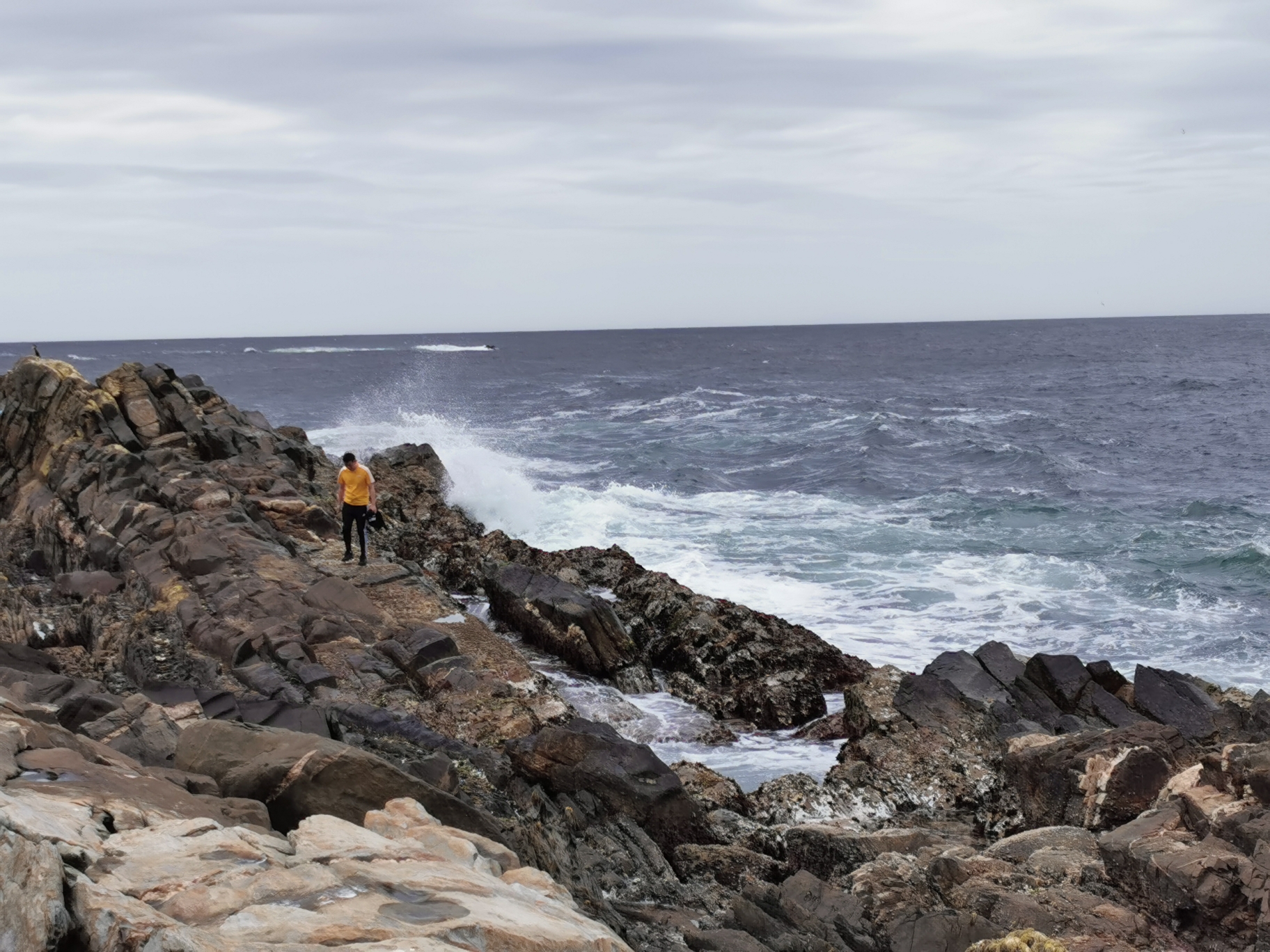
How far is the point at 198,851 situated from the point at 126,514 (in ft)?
38.0

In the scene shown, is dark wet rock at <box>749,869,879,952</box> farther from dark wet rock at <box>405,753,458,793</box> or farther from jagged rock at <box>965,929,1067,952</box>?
dark wet rock at <box>405,753,458,793</box>

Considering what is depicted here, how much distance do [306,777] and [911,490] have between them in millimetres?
25836

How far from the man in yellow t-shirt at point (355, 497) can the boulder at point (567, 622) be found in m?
2.26

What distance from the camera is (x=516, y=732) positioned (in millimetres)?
10375

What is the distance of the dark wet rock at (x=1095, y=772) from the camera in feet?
28.8

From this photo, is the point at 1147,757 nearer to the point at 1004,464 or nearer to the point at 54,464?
the point at 54,464

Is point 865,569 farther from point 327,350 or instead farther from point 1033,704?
point 327,350

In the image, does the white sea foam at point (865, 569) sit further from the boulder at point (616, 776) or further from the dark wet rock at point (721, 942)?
the dark wet rock at point (721, 942)

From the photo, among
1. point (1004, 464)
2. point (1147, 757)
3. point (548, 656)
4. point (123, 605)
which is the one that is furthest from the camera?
point (1004, 464)

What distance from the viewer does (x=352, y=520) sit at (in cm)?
1527

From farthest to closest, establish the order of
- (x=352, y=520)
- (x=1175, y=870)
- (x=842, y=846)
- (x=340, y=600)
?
(x=352, y=520) < (x=340, y=600) < (x=842, y=846) < (x=1175, y=870)

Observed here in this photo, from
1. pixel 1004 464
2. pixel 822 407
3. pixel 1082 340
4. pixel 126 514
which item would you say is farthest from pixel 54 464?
pixel 1082 340

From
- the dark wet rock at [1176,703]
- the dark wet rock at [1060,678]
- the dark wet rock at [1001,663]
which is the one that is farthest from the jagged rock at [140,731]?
the dark wet rock at [1176,703]

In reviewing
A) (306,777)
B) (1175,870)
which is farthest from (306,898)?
(1175,870)
